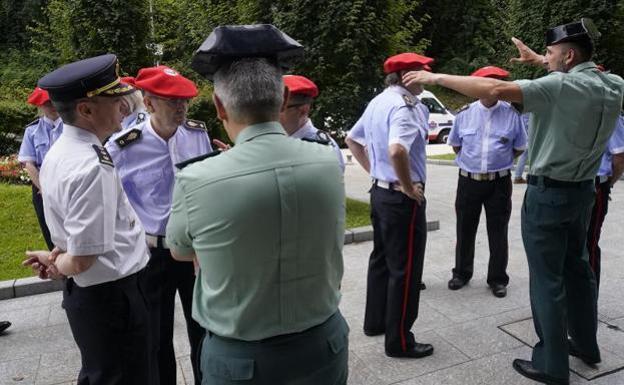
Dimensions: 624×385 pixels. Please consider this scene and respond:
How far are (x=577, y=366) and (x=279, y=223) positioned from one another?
2.82 meters

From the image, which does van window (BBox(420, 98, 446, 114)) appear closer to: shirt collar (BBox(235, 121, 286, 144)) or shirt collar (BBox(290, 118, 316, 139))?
shirt collar (BBox(290, 118, 316, 139))

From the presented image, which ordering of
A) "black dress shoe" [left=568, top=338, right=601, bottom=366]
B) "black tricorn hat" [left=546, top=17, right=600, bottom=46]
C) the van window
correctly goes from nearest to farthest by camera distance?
"black tricorn hat" [left=546, top=17, right=600, bottom=46]
"black dress shoe" [left=568, top=338, right=601, bottom=366]
the van window

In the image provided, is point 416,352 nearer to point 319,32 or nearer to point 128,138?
point 128,138

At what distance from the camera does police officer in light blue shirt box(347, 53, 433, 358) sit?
3518 millimetres

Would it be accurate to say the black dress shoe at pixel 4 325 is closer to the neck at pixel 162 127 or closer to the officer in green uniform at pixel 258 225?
the neck at pixel 162 127

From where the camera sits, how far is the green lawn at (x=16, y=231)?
542 cm

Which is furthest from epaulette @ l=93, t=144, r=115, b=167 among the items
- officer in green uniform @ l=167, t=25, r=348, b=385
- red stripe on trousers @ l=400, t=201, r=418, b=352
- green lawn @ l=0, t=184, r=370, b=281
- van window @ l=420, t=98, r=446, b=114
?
van window @ l=420, t=98, r=446, b=114

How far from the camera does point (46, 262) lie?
2203 mm

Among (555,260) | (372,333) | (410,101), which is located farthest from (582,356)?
(410,101)

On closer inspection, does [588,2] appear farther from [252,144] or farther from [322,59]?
[252,144]

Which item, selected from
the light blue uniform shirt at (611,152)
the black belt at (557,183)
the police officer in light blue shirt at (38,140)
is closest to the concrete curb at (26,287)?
the police officer in light blue shirt at (38,140)

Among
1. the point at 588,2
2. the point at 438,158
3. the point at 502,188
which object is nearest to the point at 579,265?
the point at 502,188

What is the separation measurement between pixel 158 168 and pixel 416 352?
6.86 ft

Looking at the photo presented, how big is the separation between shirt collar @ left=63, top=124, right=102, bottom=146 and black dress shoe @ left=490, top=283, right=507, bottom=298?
12.0ft
